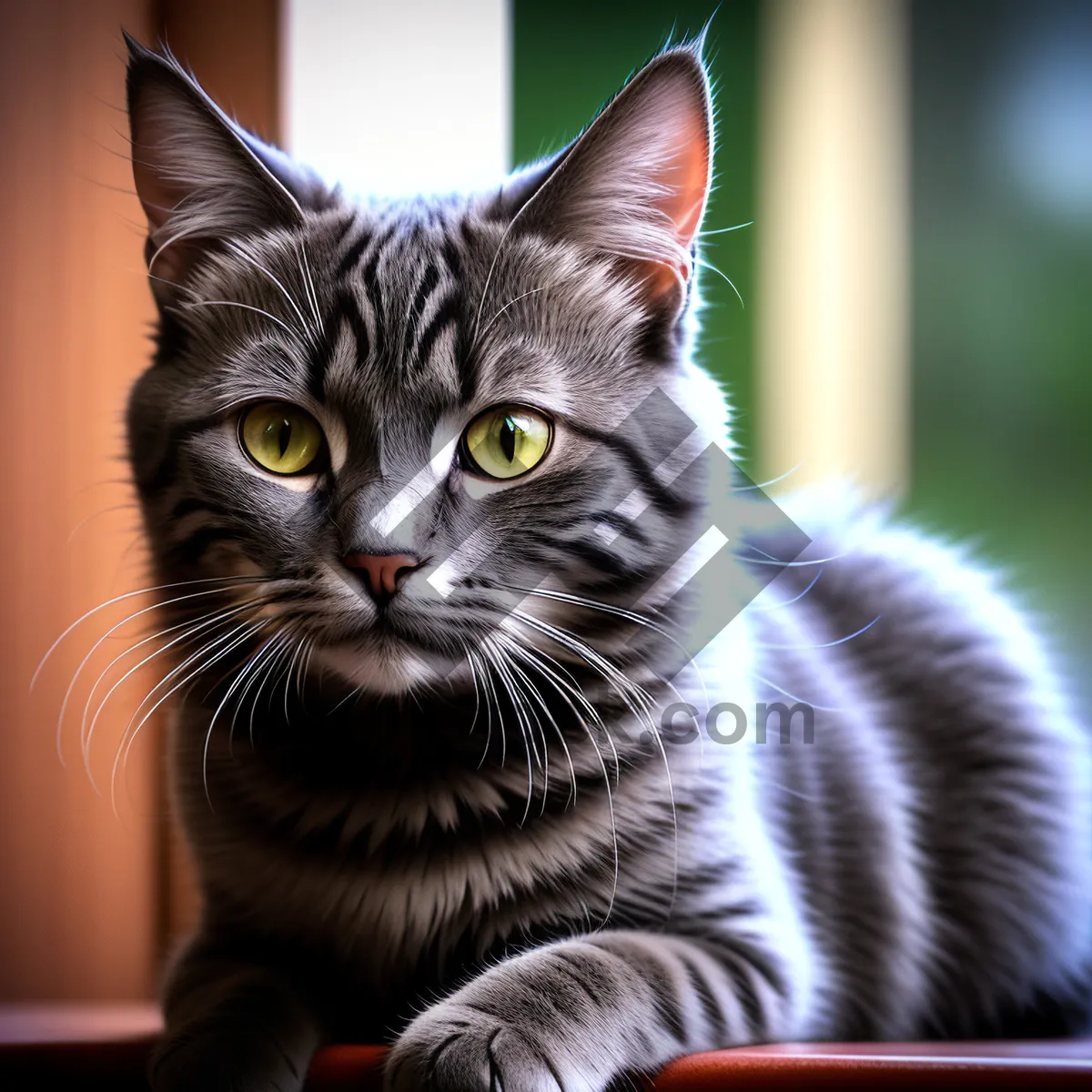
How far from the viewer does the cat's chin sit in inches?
29.2

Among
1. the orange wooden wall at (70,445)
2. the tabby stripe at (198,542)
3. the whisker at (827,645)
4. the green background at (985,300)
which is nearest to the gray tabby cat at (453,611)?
the tabby stripe at (198,542)

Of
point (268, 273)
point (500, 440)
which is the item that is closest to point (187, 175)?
point (268, 273)

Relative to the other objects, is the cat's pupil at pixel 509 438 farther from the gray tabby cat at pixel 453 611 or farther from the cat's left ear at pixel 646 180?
the cat's left ear at pixel 646 180

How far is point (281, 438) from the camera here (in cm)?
81

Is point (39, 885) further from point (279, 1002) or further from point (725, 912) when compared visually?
point (725, 912)

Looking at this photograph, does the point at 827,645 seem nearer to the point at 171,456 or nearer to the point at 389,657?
the point at 389,657

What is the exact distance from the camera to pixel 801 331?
154 centimetres

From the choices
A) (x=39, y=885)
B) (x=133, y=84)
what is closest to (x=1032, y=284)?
(x=133, y=84)

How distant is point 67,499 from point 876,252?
1.16 meters

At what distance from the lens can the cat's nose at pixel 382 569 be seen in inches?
28.0

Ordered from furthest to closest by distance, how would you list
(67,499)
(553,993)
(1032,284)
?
(1032,284) → (67,499) → (553,993)

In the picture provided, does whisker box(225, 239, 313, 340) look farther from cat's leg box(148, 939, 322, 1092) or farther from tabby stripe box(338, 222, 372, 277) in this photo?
cat's leg box(148, 939, 322, 1092)

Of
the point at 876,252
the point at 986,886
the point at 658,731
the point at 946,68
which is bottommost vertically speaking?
the point at 986,886

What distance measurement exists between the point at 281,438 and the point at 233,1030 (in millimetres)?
427
